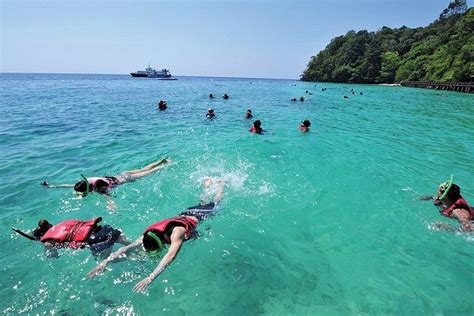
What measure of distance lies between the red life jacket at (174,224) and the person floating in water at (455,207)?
6.72 metres

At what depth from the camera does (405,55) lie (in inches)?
3984

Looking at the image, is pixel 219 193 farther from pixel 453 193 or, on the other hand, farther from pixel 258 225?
pixel 453 193

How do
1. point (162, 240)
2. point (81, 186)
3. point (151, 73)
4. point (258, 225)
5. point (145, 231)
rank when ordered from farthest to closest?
point (151, 73) → point (81, 186) → point (258, 225) → point (162, 240) → point (145, 231)

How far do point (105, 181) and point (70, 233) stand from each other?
3.16 meters

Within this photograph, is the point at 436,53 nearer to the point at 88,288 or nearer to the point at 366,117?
the point at 366,117

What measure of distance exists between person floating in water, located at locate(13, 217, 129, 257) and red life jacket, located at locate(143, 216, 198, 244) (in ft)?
4.88

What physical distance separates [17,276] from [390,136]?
19545 millimetres

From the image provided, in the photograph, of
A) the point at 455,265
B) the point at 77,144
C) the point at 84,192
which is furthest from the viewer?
the point at 77,144

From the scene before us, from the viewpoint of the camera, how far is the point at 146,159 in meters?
13.8

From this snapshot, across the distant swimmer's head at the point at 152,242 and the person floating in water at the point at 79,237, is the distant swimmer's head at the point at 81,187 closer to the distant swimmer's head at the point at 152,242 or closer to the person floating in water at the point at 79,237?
the person floating in water at the point at 79,237

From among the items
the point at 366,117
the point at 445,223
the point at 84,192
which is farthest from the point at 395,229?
the point at 366,117

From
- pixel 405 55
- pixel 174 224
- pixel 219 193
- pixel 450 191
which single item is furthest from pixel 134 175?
pixel 405 55

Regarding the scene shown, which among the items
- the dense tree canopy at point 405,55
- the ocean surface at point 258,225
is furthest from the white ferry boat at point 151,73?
→ the ocean surface at point 258,225

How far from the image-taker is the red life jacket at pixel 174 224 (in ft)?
20.1
